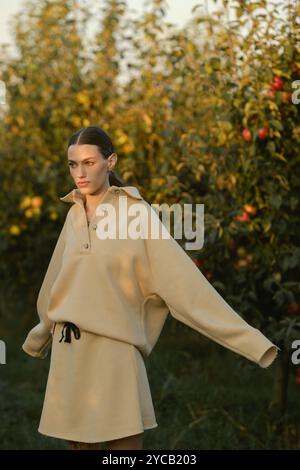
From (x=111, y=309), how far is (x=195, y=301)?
0.30 m

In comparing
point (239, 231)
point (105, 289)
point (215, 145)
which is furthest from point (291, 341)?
point (105, 289)

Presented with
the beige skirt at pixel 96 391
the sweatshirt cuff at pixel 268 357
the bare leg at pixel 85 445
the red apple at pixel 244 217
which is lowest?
the bare leg at pixel 85 445

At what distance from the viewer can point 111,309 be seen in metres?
3.07

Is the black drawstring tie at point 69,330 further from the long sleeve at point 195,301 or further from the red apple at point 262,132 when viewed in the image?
the red apple at point 262,132

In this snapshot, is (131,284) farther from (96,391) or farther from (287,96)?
(287,96)

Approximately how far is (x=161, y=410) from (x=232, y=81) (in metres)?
2.16

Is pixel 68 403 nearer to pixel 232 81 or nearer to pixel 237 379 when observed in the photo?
pixel 232 81

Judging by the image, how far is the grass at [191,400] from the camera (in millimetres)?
4840

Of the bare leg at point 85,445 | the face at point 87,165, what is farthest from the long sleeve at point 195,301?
the bare leg at point 85,445

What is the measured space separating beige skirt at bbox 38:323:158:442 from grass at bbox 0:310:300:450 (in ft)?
5.18

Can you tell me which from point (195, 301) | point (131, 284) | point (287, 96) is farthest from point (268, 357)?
point (287, 96)

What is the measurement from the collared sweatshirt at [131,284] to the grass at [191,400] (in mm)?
1536

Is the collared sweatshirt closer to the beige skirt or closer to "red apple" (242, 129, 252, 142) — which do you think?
the beige skirt

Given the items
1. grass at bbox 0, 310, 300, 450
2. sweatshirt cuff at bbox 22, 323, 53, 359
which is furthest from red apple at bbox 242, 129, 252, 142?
sweatshirt cuff at bbox 22, 323, 53, 359
